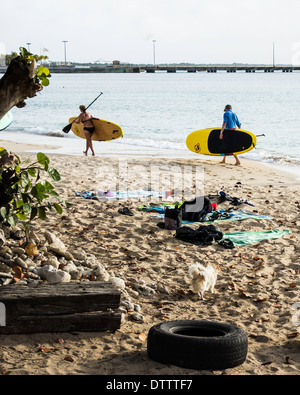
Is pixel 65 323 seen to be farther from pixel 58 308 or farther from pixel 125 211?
pixel 125 211

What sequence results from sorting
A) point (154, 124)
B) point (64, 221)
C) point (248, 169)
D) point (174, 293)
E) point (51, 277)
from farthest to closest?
point (154, 124)
point (248, 169)
point (64, 221)
point (174, 293)
point (51, 277)

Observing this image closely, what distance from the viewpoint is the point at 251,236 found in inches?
313

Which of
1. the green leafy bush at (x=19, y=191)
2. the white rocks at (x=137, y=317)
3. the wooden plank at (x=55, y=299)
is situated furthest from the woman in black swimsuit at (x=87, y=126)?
the wooden plank at (x=55, y=299)

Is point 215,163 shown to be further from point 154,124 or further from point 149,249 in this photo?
point 154,124

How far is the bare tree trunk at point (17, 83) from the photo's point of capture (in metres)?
4.82

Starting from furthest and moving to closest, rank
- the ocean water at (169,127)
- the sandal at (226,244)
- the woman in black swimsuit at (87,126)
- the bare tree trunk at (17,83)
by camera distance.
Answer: the ocean water at (169,127) → the woman in black swimsuit at (87,126) → the sandal at (226,244) → the bare tree trunk at (17,83)

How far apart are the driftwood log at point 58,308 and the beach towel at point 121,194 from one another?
16.2 feet

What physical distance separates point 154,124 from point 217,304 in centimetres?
3168

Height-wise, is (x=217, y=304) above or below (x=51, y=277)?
below

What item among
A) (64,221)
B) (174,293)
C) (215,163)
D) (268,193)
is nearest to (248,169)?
(215,163)

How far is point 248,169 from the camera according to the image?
50.6ft

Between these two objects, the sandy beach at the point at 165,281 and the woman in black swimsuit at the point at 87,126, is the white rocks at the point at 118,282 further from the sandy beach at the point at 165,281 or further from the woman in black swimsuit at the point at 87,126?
the woman in black swimsuit at the point at 87,126

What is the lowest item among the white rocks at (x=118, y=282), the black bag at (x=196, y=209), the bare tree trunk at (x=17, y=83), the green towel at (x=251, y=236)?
the green towel at (x=251, y=236)

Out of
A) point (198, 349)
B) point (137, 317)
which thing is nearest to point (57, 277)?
point (137, 317)
